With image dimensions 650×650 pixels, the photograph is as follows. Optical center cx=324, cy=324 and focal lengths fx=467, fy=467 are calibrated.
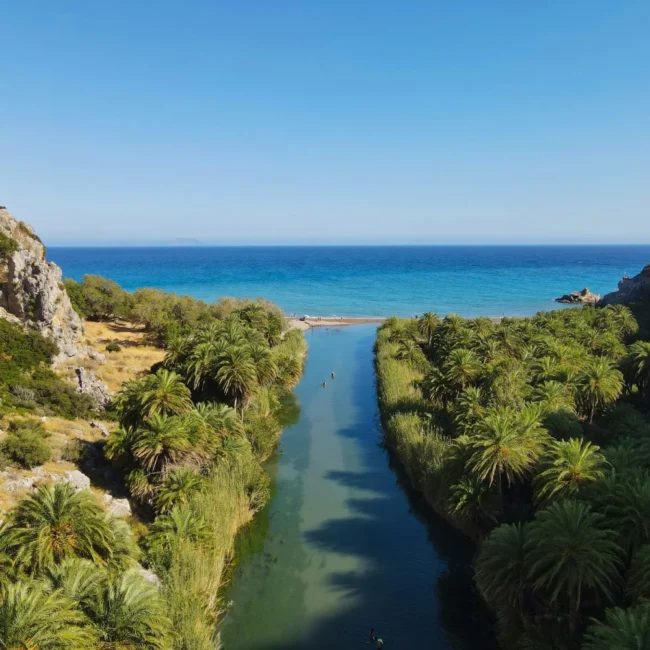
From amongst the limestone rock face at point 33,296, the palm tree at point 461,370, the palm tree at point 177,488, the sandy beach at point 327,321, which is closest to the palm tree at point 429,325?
the palm tree at point 461,370

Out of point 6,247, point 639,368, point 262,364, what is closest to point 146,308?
point 6,247

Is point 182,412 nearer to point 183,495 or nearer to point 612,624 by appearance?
point 183,495

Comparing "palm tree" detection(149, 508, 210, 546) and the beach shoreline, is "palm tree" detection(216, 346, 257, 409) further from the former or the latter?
the beach shoreline

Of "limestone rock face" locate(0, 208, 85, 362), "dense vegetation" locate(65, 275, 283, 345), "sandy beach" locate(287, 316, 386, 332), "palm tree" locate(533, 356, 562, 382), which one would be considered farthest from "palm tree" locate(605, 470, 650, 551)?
"sandy beach" locate(287, 316, 386, 332)

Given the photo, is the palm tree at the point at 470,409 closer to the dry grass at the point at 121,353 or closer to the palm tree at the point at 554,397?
the palm tree at the point at 554,397

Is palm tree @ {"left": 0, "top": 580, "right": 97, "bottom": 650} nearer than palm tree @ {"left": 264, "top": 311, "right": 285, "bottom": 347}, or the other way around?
palm tree @ {"left": 0, "top": 580, "right": 97, "bottom": 650}

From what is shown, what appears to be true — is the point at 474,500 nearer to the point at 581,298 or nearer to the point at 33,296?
the point at 33,296

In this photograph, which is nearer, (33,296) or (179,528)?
(179,528)
